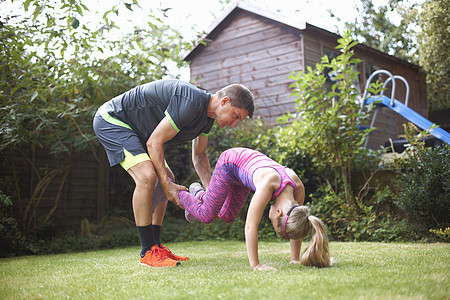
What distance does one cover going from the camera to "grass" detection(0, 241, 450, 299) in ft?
5.75

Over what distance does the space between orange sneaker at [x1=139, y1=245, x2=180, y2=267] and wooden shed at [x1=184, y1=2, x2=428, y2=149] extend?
5943mm

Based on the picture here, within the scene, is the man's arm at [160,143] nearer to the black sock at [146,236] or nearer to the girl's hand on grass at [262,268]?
the black sock at [146,236]

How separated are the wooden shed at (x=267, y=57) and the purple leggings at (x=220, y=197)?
5.66 metres

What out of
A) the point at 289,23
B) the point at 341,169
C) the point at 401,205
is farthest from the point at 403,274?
the point at 289,23

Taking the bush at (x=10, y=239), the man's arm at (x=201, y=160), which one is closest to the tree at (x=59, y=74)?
the bush at (x=10, y=239)

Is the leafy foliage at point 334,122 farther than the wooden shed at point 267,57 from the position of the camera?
No

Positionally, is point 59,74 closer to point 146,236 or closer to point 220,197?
point 146,236

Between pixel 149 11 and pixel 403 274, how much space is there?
12.9 ft

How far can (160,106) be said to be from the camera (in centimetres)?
303

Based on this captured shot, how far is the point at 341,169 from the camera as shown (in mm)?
5074

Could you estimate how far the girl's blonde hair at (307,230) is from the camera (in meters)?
2.34

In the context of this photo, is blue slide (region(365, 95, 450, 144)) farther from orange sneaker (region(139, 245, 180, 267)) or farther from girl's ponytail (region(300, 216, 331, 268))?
orange sneaker (region(139, 245, 180, 267))

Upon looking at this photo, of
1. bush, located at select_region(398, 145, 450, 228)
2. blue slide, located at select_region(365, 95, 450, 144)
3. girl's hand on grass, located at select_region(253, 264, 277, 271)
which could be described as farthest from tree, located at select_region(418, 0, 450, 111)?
girl's hand on grass, located at select_region(253, 264, 277, 271)

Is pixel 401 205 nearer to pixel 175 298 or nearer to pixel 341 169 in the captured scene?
pixel 341 169
